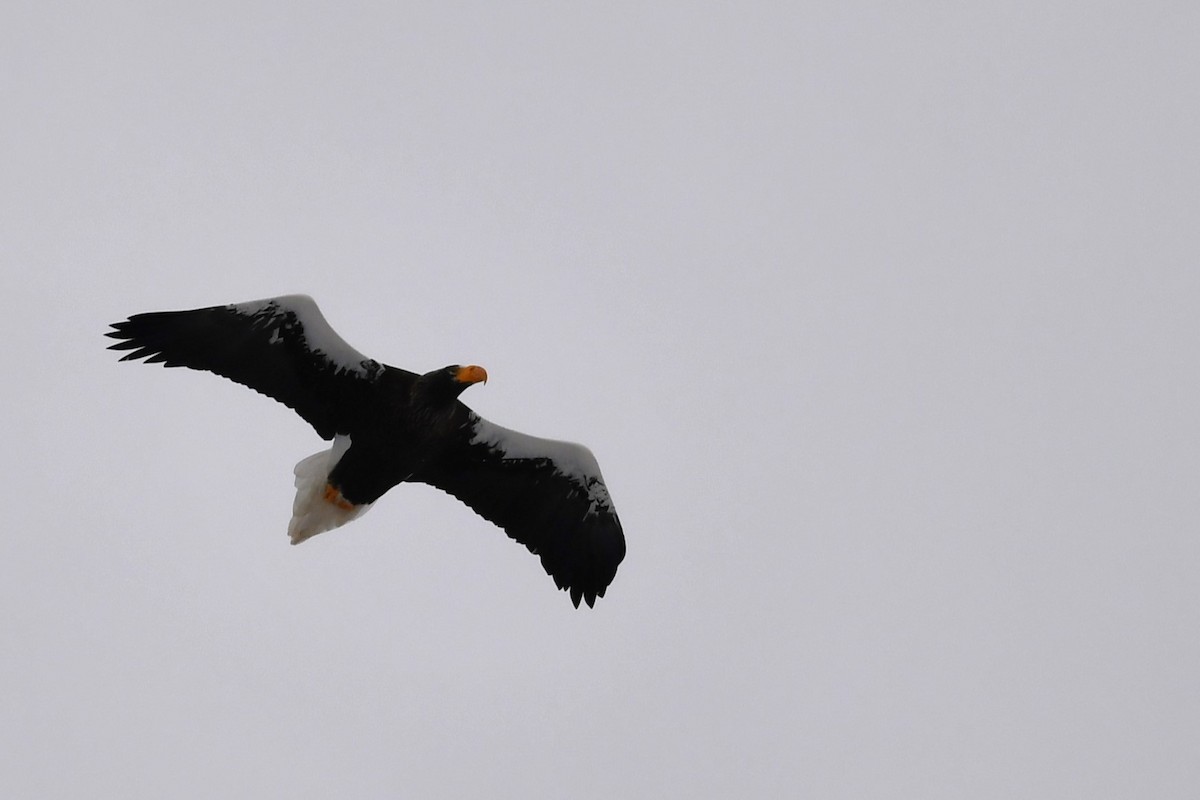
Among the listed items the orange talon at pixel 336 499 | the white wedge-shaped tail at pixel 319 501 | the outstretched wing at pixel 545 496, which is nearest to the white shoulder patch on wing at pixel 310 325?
the white wedge-shaped tail at pixel 319 501

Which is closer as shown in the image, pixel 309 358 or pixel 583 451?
pixel 309 358

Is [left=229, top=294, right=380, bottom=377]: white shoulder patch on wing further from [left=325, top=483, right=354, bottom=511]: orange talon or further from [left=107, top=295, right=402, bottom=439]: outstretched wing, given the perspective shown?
[left=325, top=483, right=354, bottom=511]: orange talon

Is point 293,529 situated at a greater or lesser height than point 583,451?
lesser

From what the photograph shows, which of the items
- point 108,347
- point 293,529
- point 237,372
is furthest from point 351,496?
point 108,347

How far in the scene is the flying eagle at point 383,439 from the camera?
12.2 m

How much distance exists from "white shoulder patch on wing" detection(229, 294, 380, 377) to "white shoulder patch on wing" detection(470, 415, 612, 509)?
1.27 m

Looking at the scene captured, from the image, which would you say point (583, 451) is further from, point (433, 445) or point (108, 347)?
point (108, 347)

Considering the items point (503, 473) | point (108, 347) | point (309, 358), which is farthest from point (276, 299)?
point (503, 473)

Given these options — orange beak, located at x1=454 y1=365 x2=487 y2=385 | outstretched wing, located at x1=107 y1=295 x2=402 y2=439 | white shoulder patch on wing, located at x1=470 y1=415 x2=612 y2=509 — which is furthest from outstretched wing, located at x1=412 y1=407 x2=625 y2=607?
outstretched wing, located at x1=107 y1=295 x2=402 y2=439

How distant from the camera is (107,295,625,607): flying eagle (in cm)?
1224

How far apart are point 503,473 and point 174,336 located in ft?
10.2

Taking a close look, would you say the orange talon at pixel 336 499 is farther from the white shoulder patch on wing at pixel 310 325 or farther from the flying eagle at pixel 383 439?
the white shoulder patch on wing at pixel 310 325

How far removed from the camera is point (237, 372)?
12414 millimetres

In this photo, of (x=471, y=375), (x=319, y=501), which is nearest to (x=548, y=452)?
(x=471, y=375)
